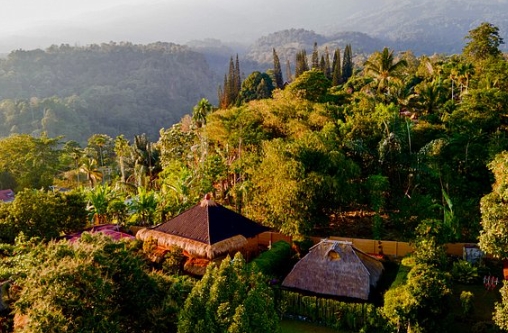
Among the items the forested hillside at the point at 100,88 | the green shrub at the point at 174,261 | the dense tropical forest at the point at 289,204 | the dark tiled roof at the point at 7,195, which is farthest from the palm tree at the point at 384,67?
the forested hillside at the point at 100,88

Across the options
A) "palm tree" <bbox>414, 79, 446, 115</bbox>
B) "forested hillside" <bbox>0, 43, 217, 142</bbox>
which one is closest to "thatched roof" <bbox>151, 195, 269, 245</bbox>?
"palm tree" <bbox>414, 79, 446, 115</bbox>

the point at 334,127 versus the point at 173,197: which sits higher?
the point at 334,127

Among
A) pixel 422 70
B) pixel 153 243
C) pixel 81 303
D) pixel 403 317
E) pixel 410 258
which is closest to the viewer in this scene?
pixel 81 303

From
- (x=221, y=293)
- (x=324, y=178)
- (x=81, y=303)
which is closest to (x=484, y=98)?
(x=324, y=178)

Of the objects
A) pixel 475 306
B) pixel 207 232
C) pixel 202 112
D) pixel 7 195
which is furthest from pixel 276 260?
pixel 7 195

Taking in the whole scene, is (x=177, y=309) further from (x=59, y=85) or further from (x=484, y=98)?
(x=59, y=85)

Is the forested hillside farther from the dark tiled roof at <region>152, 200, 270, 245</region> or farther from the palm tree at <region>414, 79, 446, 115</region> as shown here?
the dark tiled roof at <region>152, 200, 270, 245</region>
